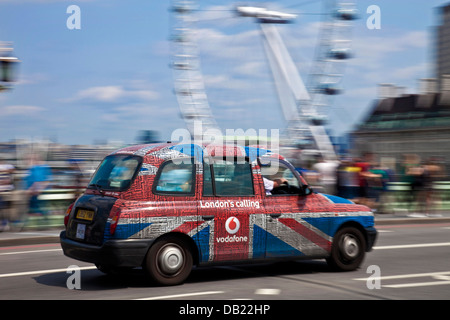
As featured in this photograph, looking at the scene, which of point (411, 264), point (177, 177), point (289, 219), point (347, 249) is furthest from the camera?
point (411, 264)

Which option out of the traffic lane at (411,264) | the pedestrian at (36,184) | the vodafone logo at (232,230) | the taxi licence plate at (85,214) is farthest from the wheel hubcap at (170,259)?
the pedestrian at (36,184)

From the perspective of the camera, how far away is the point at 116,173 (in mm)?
7809

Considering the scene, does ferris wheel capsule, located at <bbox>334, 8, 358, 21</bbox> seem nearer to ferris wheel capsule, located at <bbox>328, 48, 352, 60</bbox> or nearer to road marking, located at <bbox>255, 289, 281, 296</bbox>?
ferris wheel capsule, located at <bbox>328, 48, 352, 60</bbox>

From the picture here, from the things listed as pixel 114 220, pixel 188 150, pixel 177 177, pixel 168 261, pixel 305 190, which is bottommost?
pixel 168 261

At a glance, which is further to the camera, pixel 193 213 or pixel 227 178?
pixel 227 178

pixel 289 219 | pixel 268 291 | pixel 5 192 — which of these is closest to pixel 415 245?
pixel 289 219

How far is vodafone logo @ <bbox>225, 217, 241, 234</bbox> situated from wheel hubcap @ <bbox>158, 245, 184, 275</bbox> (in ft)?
2.07

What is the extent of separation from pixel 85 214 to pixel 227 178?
5.60 ft

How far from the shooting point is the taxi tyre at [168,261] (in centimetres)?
746

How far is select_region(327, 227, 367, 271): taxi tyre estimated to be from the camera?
345 inches

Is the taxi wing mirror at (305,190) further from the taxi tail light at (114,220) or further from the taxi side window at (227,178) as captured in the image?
the taxi tail light at (114,220)

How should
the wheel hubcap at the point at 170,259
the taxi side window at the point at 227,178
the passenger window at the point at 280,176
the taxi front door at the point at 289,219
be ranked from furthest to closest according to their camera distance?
the passenger window at the point at 280,176 → the taxi front door at the point at 289,219 → the taxi side window at the point at 227,178 → the wheel hubcap at the point at 170,259

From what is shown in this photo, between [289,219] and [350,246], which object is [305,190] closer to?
[289,219]

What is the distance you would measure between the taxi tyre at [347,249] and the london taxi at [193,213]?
3 centimetres
